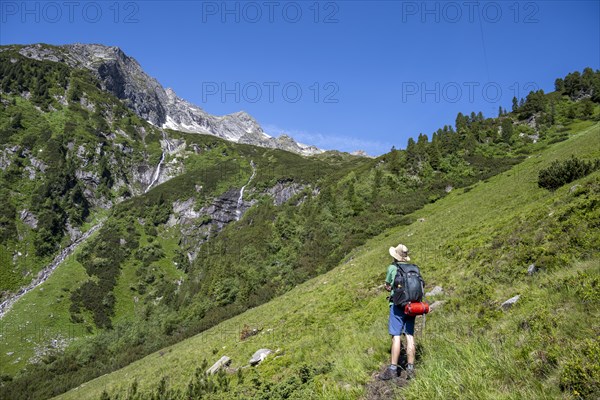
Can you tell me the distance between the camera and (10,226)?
10144cm

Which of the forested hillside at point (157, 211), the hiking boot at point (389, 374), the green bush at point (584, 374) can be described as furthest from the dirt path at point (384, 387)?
the forested hillside at point (157, 211)

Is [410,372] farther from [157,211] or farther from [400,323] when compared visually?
[157,211]

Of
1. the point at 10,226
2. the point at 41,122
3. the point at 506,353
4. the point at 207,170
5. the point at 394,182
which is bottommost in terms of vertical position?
the point at 506,353

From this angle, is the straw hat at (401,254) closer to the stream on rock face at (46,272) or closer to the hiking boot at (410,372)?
the hiking boot at (410,372)

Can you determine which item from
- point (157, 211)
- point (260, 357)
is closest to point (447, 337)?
point (260, 357)

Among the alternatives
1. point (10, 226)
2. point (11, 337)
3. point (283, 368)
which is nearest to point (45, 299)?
point (11, 337)

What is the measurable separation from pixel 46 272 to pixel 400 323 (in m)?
116

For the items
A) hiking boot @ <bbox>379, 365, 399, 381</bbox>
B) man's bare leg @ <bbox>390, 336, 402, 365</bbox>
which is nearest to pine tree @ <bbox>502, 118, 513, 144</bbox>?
man's bare leg @ <bbox>390, 336, 402, 365</bbox>

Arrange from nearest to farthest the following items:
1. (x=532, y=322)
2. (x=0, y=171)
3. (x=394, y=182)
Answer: (x=532, y=322) < (x=394, y=182) < (x=0, y=171)

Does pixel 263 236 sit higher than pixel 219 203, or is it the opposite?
pixel 219 203

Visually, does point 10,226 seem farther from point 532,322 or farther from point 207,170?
point 532,322

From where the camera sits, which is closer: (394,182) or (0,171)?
(394,182)

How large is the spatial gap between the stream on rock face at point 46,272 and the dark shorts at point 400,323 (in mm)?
100481

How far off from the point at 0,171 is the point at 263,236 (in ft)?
355
